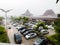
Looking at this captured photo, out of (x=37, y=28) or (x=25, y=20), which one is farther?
(x=25, y=20)

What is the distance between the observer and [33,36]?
743 centimetres

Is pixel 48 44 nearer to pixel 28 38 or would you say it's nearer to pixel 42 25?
pixel 28 38

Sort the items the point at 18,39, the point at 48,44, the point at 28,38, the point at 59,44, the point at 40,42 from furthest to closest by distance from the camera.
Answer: the point at 28,38 → the point at 18,39 → the point at 40,42 → the point at 48,44 → the point at 59,44

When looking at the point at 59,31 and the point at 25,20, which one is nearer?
the point at 59,31

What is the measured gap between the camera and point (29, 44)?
5.91 metres

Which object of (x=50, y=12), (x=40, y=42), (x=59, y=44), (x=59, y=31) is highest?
(x=59, y=31)

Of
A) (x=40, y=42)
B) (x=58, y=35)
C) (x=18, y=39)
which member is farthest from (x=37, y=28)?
(x=58, y=35)

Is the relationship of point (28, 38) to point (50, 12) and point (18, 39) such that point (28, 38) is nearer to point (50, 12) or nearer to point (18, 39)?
point (18, 39)

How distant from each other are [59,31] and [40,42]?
165cm

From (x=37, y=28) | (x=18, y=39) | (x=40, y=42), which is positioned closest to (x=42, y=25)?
(x=37, y=28)

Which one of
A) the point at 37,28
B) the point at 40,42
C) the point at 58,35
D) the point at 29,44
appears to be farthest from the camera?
the point at 37,28

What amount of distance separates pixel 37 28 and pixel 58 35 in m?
5.34

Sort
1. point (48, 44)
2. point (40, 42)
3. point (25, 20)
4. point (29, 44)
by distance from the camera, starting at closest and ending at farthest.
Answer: point (48, 44), point (40, 42), point (29, 44), point (25, 20)

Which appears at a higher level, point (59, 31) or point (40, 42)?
point (59, 31)
